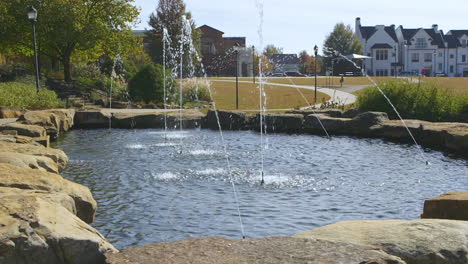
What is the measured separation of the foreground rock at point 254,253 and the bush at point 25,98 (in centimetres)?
2003

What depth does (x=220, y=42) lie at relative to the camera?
8150 cm

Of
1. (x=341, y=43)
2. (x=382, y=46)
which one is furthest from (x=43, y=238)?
(x=382, y=46)

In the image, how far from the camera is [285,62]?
361 feet

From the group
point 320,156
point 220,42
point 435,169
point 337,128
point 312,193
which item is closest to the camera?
point 312,193

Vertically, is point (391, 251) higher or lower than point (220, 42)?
lower

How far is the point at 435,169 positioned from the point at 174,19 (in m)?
54.5

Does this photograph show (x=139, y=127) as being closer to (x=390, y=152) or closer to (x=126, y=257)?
(x=390, y=152)

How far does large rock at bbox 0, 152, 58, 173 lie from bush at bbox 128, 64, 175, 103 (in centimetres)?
1968

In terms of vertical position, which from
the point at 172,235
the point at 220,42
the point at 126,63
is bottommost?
the point at 172,235

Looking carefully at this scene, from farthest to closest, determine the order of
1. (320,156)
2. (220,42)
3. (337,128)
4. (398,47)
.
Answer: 1. (398,47)
2. (220,42)
3. (337,128)
4. (320,156)

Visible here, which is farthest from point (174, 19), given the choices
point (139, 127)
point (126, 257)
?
point (126, 257)

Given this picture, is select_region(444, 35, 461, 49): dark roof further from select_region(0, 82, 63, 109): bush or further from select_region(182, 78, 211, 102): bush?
select_region(0, 82, 63, 109): bush

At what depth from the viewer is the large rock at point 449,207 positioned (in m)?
6.55

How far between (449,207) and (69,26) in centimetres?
2871
